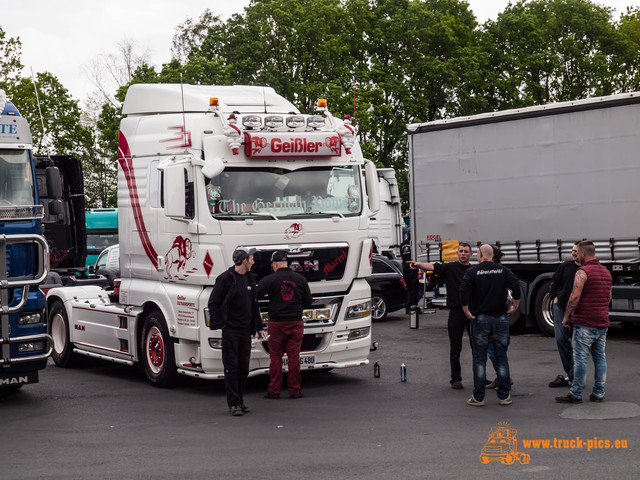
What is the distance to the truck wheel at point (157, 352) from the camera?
12453 mm

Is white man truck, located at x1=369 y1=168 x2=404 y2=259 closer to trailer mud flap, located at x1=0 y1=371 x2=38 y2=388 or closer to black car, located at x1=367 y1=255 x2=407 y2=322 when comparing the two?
black car, located at x1=367 y1=255 x2=407 y2=322

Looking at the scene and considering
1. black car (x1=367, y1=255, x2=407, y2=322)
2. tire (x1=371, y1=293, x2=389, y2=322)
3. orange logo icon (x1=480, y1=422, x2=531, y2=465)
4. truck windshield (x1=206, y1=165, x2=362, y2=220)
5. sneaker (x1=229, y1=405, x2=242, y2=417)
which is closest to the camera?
orange logo icon (x1=480, y1=422, x2=531, y2=465)

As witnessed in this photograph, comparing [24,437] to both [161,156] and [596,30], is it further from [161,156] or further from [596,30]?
[596,30]

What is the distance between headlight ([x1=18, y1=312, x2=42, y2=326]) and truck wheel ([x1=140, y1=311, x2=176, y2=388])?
1.77 m

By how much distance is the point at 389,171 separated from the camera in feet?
95.7

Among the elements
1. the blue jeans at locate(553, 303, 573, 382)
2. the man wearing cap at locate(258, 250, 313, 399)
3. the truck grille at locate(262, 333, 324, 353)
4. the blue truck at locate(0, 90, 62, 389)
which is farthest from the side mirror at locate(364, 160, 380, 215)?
the blue truck at locate(0, 90, 62, 389)

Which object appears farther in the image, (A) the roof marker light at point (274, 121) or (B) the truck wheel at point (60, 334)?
(B) the truck wheel at point (60, 334)

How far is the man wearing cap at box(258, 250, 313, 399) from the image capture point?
11.6m

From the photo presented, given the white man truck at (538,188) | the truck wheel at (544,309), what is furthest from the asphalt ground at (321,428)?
the truck wheel at (544,309)

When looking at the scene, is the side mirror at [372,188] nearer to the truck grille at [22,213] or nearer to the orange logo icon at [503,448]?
the orange logo icon at [503,448]

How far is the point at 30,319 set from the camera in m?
11.2

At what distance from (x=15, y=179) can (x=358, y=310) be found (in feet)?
15.4

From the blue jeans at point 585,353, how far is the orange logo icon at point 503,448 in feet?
4.95

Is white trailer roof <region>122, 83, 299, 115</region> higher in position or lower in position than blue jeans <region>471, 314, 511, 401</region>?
higher
